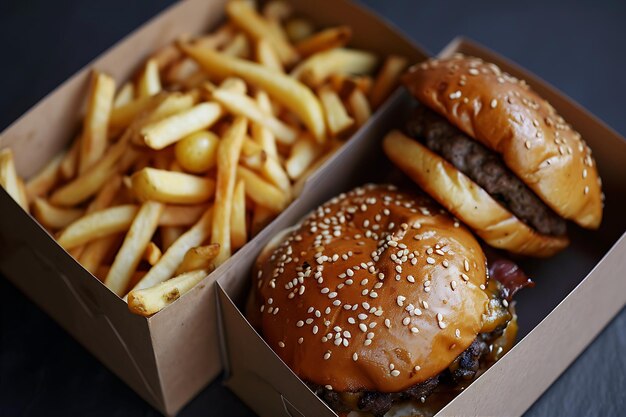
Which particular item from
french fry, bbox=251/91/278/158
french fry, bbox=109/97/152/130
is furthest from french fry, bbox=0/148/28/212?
french fry, bbox=251/91/278/158

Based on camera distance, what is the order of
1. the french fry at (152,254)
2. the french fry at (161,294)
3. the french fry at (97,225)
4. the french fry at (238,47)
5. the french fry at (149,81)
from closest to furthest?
1. the french fry at (161,294)
2. the french fry at (152,254)
3. the french fry at (97,225)
4. the french fry at (149,81)
5. the french fry at (238,47)

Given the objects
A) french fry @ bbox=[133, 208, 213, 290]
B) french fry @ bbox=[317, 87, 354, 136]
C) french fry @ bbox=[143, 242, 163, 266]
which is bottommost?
french fry @ bbox=[317, 87, 354, 136]

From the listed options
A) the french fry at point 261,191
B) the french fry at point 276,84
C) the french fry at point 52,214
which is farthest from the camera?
the french fry at point 276,84

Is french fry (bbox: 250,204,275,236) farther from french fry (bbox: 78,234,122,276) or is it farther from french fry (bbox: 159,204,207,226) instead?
french fry (bbox: 78,234,122,276)

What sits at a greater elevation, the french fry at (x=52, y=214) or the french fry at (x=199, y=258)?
the french fry at (x=52, y=214)

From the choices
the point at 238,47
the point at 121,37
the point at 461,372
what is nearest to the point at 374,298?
the point at 461,372

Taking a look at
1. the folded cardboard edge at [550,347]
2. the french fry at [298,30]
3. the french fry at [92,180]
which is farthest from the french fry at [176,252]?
the french fry at [298,30]

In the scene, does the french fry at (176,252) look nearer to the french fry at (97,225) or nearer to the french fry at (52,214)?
the french fry at (97,225)

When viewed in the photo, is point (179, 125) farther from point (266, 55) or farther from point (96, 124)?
point (266, 55)
